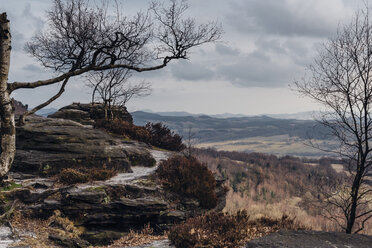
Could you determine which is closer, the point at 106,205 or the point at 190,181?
the point at 106,205

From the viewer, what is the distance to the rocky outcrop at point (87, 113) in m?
20.8

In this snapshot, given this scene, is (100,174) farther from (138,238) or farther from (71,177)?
(138,238)

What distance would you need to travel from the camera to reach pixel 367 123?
1092 centimetres

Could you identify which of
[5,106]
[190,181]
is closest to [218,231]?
[190,181]

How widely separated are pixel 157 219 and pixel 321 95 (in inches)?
309

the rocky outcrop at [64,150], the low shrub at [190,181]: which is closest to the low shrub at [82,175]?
the rocky outcrop at [64,150]

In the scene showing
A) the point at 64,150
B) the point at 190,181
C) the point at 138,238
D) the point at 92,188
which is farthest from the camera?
the point at 64,150

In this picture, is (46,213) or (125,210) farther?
(125,210)

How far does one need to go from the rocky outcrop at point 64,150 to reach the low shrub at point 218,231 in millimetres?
5284

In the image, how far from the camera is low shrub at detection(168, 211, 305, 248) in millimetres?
7757

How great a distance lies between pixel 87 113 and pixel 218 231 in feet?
52.1

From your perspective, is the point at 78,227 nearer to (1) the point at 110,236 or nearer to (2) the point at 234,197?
(1) the point at 110,236

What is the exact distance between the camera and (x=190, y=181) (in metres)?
11.9

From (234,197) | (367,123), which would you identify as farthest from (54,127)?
(234,197)
